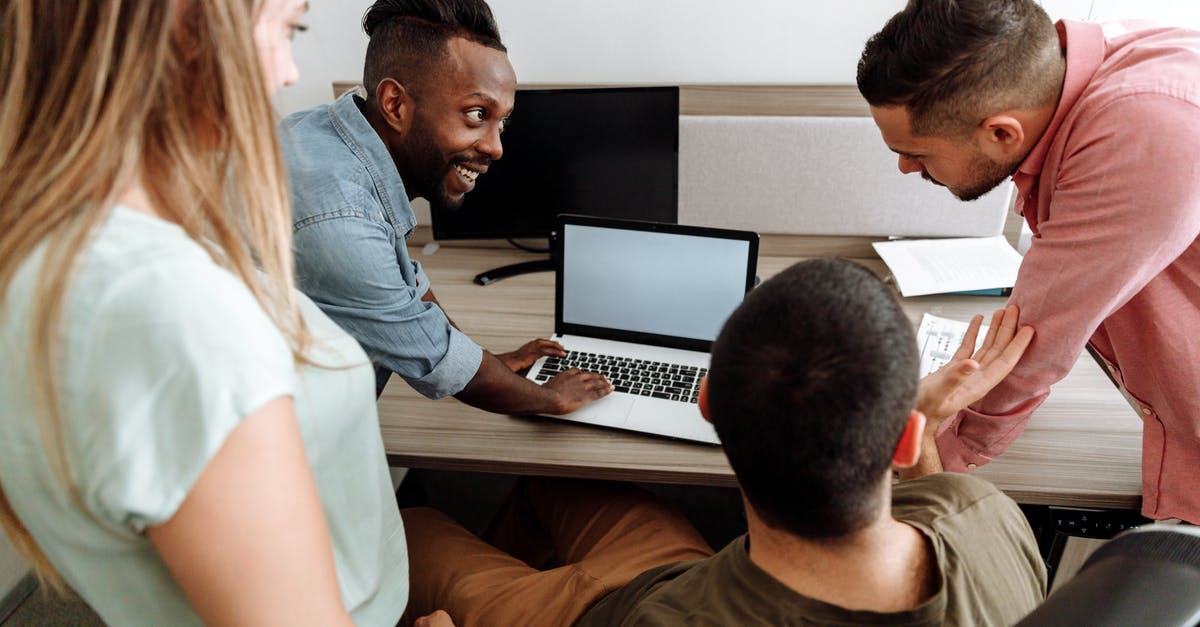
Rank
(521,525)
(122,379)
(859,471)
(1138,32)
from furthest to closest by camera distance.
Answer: (521,525)
(1138,32)
(859,471)
(122,379)

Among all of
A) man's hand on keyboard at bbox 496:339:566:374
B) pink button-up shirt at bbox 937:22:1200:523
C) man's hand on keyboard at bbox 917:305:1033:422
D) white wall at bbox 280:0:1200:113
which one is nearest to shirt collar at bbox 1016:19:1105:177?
pink button-up shirt at bbox 937:22:1200:523

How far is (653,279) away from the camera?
1358 mm

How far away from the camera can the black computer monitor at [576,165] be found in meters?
1.50

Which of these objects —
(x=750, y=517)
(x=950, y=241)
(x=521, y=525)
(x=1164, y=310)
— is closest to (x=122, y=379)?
(x=750, y=517)

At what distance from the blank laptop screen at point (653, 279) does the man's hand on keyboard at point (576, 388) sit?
0.54ft

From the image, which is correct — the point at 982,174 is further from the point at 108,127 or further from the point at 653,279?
→ the point at 108,127

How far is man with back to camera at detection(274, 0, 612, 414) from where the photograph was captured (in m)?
1.02

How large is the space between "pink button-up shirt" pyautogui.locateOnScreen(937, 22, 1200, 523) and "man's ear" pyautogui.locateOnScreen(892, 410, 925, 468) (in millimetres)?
419

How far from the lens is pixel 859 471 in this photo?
25.1 inches

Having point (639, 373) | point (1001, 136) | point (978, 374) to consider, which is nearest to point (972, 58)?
point (1001, 136)

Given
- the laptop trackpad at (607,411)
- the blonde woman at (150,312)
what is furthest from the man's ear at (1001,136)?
the blonde woman at (150,312)

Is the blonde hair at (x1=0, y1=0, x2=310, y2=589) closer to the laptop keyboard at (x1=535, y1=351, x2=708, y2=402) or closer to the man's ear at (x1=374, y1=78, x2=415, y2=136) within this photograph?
the man's ear at (x1=374, y1=78, x2=415, y2=136)

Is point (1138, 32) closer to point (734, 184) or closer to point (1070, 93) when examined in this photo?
point (1070, 93)

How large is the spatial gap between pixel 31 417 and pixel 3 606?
5.01 ft
